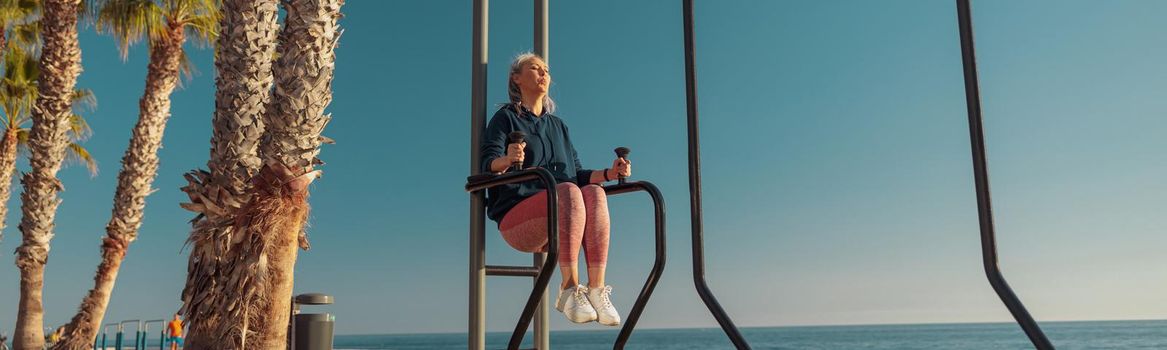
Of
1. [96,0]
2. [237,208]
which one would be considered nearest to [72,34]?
[96,0]

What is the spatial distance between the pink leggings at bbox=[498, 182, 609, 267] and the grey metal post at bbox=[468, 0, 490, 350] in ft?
0.36

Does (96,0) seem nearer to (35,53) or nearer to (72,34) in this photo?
(72,34)

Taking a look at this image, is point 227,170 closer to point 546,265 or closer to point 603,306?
point 603,306

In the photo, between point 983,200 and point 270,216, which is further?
point 270,216

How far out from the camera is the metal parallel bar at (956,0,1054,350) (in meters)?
1.29

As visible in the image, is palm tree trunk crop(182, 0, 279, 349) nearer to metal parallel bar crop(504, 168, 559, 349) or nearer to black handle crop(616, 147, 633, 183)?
black handle crop(616, 147, 633, 183)

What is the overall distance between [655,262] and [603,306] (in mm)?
313

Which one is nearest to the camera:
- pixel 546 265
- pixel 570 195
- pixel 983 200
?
pixel 983 200

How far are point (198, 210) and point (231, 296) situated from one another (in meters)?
0.64

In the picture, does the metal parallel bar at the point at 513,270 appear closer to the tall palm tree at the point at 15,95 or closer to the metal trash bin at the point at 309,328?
the metal trash bin at the point at 309,328

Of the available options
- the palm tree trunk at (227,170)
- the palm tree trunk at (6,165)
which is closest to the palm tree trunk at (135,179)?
the palm tree trunk at (6,165)

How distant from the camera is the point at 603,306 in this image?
2678 millimetres

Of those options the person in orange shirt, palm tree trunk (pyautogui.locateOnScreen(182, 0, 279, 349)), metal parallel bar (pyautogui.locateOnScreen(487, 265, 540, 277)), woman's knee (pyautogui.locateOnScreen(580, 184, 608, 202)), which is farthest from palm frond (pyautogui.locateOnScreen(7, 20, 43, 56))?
woman's knee (pyautogui.locateOnScreen(580, 184, 608, 202))

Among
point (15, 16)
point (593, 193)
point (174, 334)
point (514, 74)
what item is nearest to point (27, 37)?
point (15, 16)
